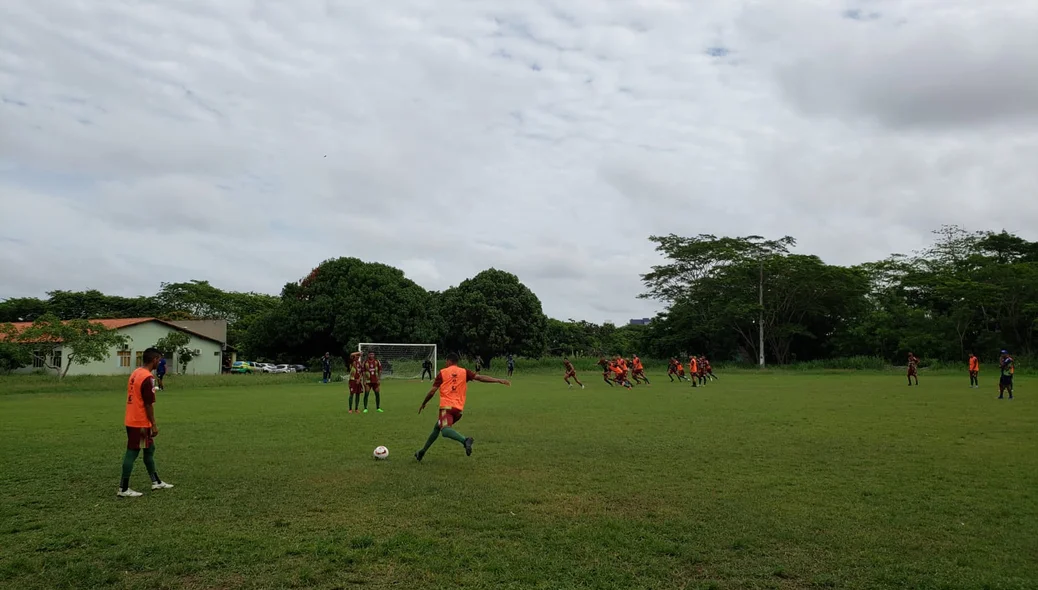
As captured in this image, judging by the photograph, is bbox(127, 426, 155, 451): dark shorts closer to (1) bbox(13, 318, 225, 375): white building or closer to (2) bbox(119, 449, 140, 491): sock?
(2) bbox(119, 449, 140, 491): sock

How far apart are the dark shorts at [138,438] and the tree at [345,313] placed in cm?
4067

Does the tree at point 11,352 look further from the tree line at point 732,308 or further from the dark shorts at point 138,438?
the dark shorts at point 138,438

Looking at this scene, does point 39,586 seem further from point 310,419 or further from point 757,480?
point 310,419

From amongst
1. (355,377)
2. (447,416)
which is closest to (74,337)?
(355,377)

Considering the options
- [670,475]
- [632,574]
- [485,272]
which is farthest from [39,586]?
[485,272]

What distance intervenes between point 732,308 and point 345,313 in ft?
105

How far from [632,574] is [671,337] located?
197ft

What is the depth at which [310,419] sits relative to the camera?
17359 millimetres

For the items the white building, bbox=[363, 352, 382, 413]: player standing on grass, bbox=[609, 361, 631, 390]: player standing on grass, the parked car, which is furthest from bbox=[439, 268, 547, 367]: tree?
bbox=[363, 352, 382, 413]: player standing on grass

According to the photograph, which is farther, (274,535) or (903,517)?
(903,517)

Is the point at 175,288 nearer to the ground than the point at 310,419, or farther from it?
farther from it

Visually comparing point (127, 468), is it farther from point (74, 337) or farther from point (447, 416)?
point (74, 337)

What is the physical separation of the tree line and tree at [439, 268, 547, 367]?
124 mm

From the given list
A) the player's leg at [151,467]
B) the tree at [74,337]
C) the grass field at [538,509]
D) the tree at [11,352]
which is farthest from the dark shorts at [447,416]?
the tree at [11,352]
